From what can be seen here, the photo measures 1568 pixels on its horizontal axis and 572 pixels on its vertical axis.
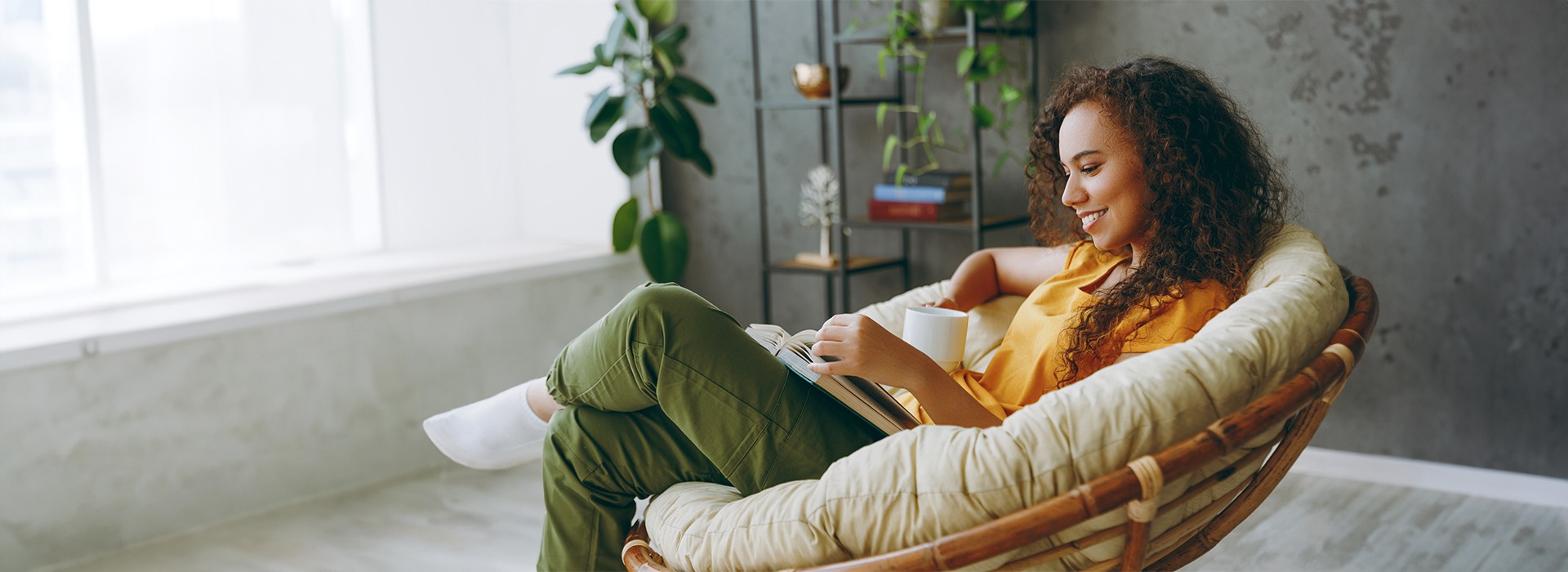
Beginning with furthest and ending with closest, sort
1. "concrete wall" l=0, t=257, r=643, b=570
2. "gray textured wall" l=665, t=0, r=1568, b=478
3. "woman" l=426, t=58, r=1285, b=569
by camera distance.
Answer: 1. "gray textured wall" l=665, t=0, r=1568, b=478
2. "concrete wall" l=0, t=257, r=643, b=570
3. "woman" l=426, t=58, r=1285, b=569

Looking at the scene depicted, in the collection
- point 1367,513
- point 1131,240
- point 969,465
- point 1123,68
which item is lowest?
point 1367,513

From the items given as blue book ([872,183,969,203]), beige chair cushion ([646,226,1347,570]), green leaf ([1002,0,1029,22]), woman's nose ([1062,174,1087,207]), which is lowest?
beige chair cushion ([646,226,1347,570])

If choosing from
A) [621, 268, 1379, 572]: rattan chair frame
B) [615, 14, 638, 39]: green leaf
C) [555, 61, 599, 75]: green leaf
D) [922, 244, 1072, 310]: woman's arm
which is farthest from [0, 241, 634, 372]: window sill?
[621, 268, 1379, 572]: rattan chair frame

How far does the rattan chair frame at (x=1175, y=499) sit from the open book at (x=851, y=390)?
0.87ft

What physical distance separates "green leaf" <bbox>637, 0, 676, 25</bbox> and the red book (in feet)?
2.64

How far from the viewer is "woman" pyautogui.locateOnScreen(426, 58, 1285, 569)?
1589 millimetres

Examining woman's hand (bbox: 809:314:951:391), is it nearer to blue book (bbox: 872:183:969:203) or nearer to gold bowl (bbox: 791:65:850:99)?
blue book (bbox: 872:183:969:203)

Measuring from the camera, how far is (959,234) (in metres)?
3.33

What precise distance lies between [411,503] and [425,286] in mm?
568

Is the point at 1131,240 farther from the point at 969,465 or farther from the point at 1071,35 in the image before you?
the point at 1071,35

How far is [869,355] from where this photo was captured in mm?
1479

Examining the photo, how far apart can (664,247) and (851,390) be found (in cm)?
198

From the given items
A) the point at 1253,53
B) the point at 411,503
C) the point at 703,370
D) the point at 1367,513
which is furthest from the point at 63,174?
the point at 1367,513

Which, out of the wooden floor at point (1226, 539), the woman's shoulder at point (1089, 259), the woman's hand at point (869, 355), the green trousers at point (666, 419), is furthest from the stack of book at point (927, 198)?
the woman's hand at point (869, 355)
